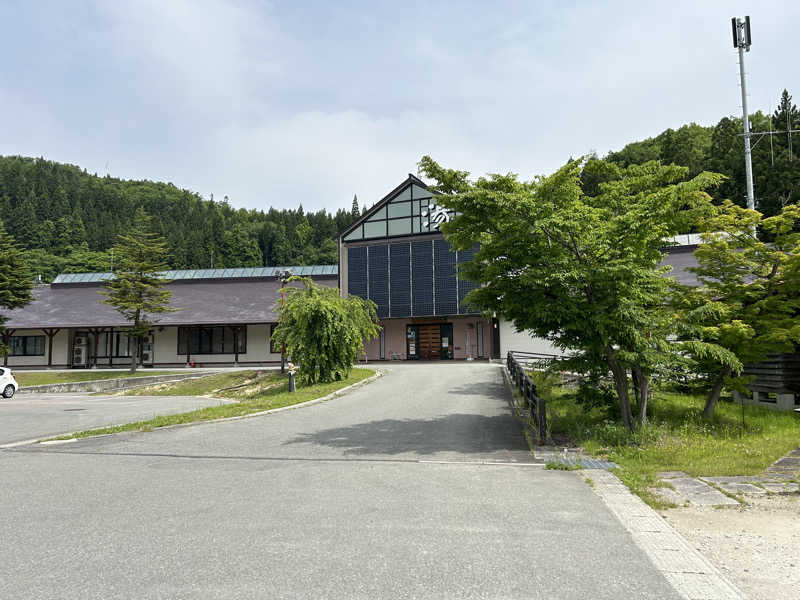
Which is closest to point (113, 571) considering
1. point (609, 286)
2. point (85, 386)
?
point (609, 286)

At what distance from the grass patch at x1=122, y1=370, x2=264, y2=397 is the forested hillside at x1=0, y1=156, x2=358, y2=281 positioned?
4801 centimetres

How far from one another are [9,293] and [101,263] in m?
39.9

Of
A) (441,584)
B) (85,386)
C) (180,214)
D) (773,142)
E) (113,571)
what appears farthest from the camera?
(180,214)

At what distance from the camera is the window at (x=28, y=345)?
1565 inches

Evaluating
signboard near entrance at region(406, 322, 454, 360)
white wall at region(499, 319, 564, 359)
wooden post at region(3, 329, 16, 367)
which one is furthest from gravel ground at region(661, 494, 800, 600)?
wooden post at region(3, 329, 16, 367)

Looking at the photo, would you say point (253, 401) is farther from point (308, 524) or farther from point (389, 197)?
point (389, 197)

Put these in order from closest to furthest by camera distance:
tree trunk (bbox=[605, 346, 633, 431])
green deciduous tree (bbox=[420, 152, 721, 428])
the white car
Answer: green deciduous tree (bbox=[420, 152, 721, 428]) → tree trunk (bbox=[605, 346, 633, 431]) → the white car

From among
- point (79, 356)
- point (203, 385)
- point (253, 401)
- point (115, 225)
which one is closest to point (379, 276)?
point (203, 385)

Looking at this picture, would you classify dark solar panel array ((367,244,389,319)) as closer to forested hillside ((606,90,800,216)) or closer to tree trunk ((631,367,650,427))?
forested hillside ((606,90,800,216))

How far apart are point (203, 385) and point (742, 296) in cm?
2451

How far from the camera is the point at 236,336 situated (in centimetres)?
3834

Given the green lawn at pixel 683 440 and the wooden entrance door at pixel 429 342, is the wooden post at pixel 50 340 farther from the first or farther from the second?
the green lawn at pixel 683 440

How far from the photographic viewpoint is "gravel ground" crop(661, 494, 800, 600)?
12.8 ft

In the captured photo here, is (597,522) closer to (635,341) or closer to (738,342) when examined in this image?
(635,341)
